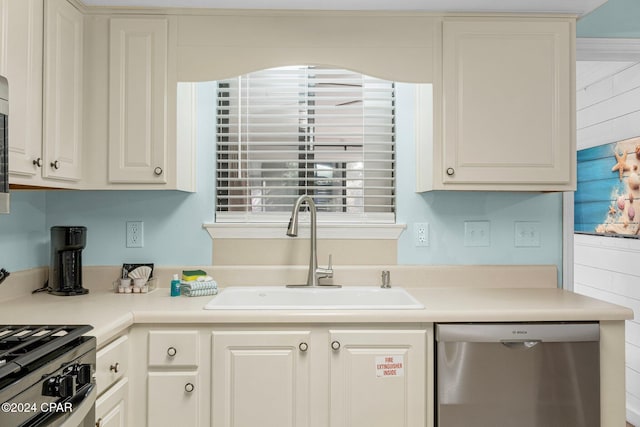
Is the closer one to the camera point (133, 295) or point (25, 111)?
point (25, 111)

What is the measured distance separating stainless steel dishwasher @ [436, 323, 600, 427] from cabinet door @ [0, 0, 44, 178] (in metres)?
1.65

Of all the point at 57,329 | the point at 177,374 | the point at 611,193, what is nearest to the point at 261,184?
the point at 177,374

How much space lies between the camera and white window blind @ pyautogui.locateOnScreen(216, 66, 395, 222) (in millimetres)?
2436

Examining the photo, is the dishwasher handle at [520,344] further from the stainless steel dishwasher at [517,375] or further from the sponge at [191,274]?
the sponge at [191,274]

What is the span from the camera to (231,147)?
2453 millimetres

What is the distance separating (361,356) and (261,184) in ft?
3.60

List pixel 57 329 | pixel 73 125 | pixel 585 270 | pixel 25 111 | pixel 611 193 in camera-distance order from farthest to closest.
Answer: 1. pixel 585 270
2. pixel 611 193
3. pixel 73 125
4. pixel 25 111
5. pixel 57 329

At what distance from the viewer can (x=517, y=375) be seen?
1.76m

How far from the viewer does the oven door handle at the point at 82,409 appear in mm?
1195

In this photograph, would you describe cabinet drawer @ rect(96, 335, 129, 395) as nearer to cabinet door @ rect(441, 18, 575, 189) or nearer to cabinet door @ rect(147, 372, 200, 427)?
cabinet door @ rect(147, 372, 200, 427)

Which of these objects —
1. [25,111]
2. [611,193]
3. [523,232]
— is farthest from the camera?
[611,193]

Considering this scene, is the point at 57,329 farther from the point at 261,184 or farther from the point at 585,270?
the point at 585,270

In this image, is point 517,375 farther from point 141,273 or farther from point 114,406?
point 141,273

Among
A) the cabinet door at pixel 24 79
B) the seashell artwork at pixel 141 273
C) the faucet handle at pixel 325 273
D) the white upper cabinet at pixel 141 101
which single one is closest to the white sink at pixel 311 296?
the faucet handle at pixel 325 273
